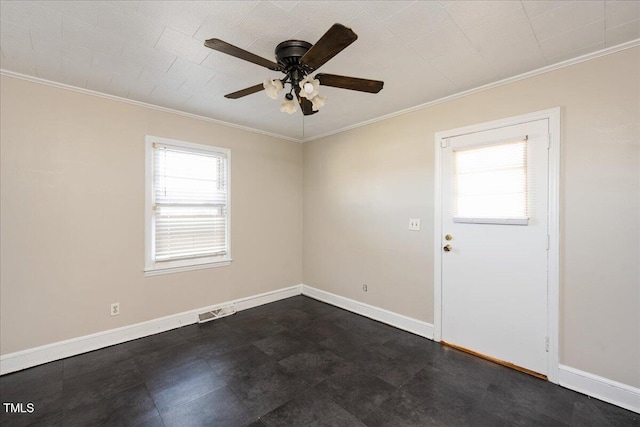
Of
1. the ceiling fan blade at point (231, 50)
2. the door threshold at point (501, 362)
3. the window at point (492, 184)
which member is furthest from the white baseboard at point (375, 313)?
the ceiling fan blade at point (231, 50)

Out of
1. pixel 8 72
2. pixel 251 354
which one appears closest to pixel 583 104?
pixel 251 354

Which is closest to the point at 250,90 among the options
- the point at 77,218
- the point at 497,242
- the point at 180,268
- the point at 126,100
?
the point at 126,100

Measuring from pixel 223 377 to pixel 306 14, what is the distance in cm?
273

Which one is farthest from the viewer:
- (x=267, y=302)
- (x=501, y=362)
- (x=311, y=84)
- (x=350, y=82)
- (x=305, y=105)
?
(x=267, y=302)

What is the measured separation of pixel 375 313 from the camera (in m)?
3.47

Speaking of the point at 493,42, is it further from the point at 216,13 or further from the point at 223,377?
the point at 223,377

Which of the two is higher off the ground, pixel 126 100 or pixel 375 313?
pixel 126 100

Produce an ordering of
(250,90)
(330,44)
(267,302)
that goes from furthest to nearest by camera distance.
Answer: (267,302), (250,90), (330,44)

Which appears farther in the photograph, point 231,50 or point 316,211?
point 316,211

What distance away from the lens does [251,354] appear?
261 cm

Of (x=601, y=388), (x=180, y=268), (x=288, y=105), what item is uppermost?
(x=288, y=105)

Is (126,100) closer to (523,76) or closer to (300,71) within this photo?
(300,71)

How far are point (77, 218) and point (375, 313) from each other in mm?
3418

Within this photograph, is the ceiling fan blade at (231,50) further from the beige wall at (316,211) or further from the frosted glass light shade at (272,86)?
the beige wall at (316,211)
